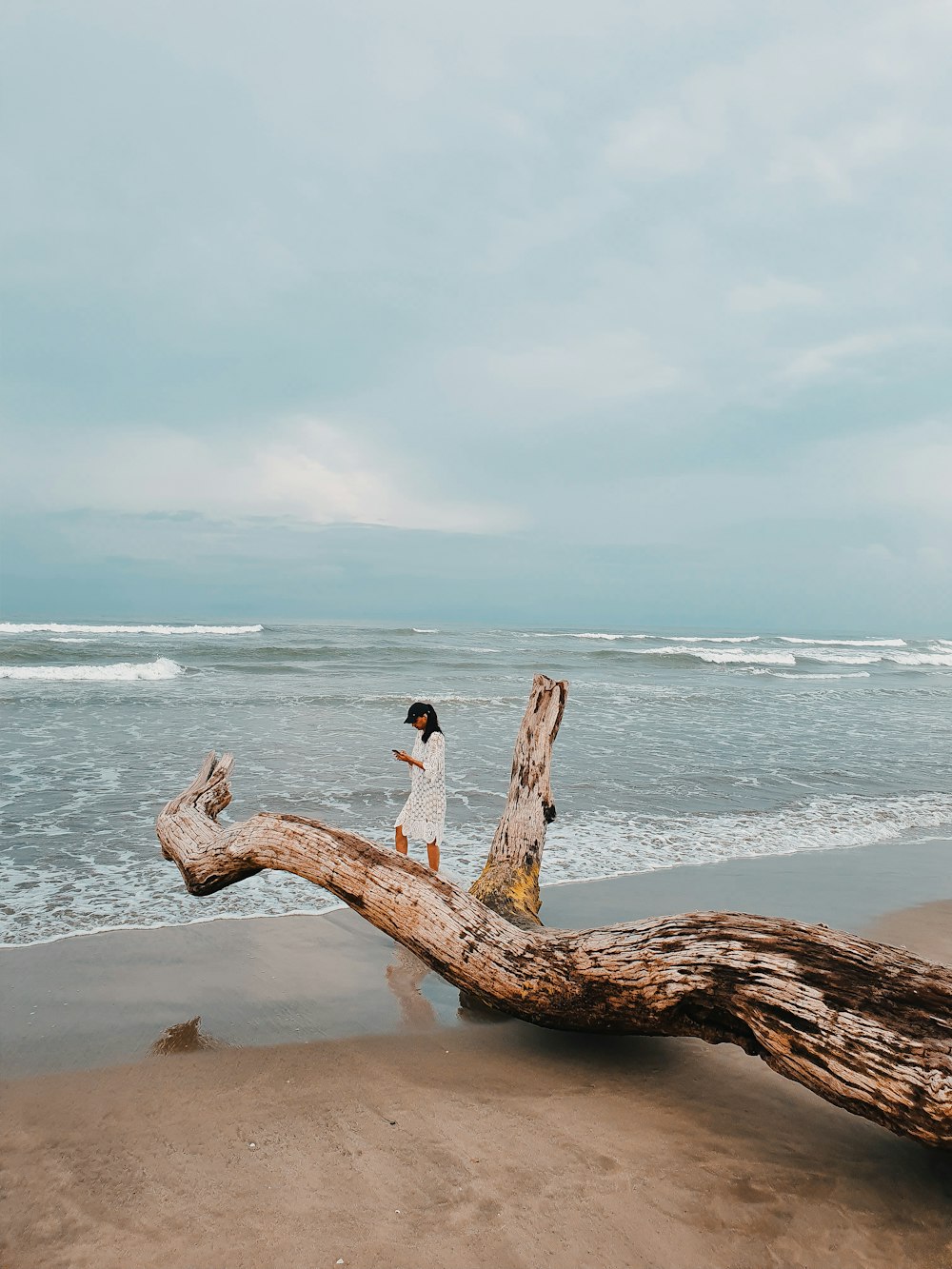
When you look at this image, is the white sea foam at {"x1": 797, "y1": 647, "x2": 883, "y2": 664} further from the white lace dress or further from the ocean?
the white lace dress

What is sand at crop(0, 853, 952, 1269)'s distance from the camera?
8.16 feet

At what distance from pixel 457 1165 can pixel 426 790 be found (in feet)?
11.7

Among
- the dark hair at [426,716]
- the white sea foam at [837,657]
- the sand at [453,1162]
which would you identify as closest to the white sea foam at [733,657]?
the white sea foam at [837,657]

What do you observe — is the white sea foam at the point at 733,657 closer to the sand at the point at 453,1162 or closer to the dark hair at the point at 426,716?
the dark hair at the point at 426,716

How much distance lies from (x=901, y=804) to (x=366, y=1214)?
31.1 feet

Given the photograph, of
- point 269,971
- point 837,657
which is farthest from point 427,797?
point 837,657

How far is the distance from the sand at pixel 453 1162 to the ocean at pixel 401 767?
91.7 inches

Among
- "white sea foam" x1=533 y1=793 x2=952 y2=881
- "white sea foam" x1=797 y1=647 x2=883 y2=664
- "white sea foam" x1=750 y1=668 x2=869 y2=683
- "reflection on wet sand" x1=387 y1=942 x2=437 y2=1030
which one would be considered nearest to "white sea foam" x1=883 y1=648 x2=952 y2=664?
"white sea foam" x1=797 y1=647 x2=883 y2=664

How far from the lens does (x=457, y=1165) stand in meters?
2.87

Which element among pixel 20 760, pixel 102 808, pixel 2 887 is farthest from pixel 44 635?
pixel 2 887

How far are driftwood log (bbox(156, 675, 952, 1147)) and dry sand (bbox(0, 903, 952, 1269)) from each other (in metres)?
0.33

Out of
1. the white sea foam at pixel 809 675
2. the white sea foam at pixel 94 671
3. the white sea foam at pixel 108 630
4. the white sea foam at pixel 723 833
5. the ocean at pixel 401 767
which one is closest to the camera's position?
the ocean at pixel 401 767

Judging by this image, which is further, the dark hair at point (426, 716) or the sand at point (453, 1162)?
the dark hair at point (426, 716)

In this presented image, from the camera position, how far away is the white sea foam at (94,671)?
23.2m
